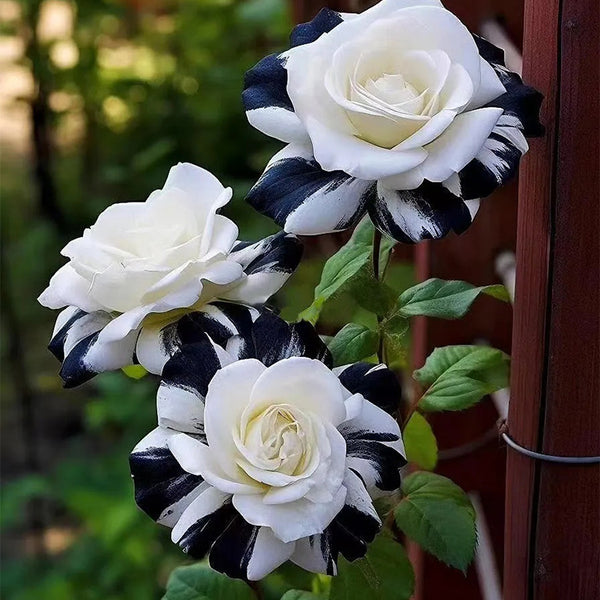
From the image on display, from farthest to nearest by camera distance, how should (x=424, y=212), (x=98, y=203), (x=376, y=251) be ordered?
(x=98, y=203), (x=376, y=251), (x=424, y=212)

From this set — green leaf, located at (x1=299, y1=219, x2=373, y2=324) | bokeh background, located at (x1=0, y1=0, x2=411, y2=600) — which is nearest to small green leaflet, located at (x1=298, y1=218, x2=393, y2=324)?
green leaf, located at (x1=299, y1=219, x2=373, y2=324)

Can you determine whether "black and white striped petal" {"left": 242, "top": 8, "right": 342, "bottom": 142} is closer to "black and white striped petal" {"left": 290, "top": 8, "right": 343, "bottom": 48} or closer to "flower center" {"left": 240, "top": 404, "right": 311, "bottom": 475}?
"black and white striped petal" {"left": 290, "top": 8, "right": 343, "bottom": 48}

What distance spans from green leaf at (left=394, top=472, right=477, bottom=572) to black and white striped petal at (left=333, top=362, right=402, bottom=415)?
0.13 metres

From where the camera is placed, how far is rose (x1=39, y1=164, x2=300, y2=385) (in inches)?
22.9

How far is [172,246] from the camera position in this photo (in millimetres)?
613

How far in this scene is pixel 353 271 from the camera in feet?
2.16

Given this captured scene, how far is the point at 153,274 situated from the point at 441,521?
0.26 metres

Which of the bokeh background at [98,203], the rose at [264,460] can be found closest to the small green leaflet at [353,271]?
the rose at [264,460]

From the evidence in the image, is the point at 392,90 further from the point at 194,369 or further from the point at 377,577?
the point at 377,577

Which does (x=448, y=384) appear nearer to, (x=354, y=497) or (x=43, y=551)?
(x=354, y=497)

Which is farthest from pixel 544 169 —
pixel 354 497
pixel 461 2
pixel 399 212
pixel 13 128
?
pixel 13 128

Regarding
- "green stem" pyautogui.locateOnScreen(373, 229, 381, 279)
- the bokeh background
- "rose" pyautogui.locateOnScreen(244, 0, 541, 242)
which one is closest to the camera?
"rose" pyautogui.locateOnScreen(244, 0, 541, 242)

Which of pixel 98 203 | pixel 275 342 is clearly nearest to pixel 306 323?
pixel 275 342

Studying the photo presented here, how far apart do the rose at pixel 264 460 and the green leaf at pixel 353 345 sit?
91 mm
